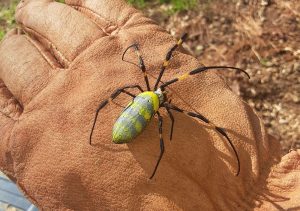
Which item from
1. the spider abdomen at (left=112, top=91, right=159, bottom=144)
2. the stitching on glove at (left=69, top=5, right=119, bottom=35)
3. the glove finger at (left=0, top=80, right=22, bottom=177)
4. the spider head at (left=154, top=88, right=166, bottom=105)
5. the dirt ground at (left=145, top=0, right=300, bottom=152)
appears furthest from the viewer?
the dirt ground at (left=145, top=0, right=300, bottom=152)

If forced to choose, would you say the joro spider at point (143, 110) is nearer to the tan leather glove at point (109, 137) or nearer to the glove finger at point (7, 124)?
the tan leather glove at point (109, 137)

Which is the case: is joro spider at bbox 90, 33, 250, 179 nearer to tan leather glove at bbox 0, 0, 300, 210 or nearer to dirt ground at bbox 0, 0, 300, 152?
tan leather glove at bbox 0, 0, 300, 210

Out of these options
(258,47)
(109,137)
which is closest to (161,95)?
(109,137)

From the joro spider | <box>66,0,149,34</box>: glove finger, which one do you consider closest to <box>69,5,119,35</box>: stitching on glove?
<box>66,0,149,34</box>: glove finger

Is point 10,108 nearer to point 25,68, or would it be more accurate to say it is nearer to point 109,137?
point 25,68

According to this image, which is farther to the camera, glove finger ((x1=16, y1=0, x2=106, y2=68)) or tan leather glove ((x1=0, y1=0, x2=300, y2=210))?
glove finger ((x1=16, y1=0, x2=106, y2=68))

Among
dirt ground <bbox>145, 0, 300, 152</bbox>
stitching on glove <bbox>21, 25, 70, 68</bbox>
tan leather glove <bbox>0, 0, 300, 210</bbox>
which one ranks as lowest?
dirt ground <bbox>145, 0, 300, 152</bbox>
